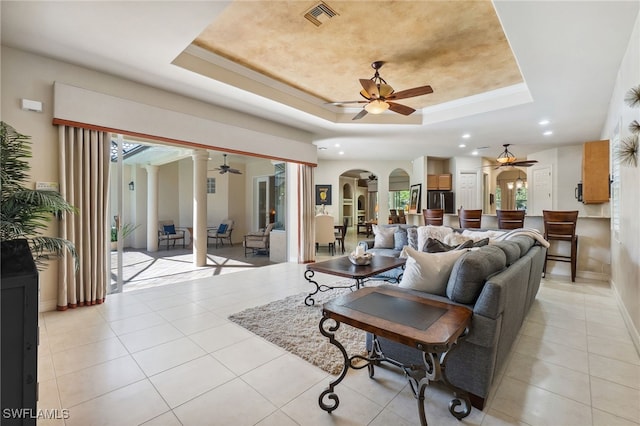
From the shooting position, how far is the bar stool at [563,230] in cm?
474

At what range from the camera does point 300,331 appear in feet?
9.15

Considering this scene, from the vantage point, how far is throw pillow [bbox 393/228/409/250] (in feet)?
16.3

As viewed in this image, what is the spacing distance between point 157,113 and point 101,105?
2.05 ft

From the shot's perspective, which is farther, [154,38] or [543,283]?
[543,283]

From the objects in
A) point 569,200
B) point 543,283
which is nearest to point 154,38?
point 543,283

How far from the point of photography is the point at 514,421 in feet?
5.47

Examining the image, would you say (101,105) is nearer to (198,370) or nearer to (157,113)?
(157,113)

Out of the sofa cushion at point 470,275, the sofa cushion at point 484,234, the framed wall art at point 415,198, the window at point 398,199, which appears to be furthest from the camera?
the window at point 398,199

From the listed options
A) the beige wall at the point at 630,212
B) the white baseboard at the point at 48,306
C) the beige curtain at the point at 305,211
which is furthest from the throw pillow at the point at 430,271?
the beige curtain at the point at 305,211

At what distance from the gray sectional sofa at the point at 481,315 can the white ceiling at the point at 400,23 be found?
2.06 metres

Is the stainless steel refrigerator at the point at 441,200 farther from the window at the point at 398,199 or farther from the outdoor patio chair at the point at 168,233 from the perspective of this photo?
the outdoor patio chair at the point at 168,233

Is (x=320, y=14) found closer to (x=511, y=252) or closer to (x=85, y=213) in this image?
(x=511, y=252)

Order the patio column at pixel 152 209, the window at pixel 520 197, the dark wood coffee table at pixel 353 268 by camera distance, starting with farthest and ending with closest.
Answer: the window at pixel 520 197 < the patio column at pixel 152 209 < the dark wood coffee table at pixel 353 268

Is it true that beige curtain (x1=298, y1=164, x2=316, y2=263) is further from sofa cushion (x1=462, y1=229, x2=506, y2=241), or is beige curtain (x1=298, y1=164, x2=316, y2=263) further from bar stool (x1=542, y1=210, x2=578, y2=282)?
bar stool (x1=542, y1=210, x2=578, y2=282)
